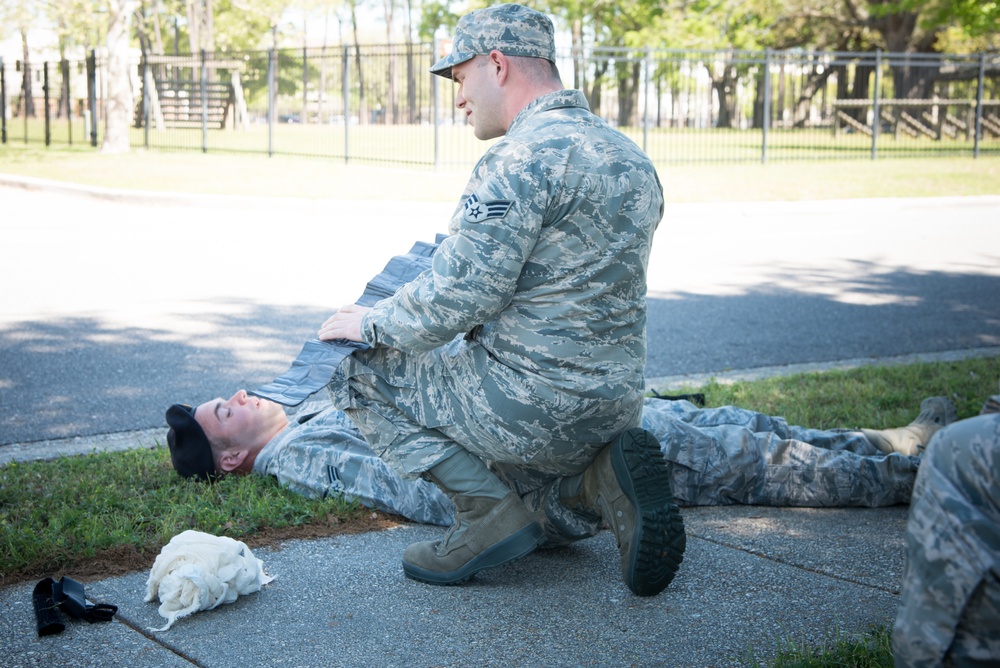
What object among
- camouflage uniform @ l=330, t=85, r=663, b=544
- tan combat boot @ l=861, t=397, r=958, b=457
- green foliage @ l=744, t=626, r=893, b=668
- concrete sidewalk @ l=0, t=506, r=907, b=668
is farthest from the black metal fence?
green foliage @ l=744, t=626, r=893, b=668

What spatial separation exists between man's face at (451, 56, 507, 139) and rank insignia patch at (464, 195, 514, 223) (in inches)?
15.0

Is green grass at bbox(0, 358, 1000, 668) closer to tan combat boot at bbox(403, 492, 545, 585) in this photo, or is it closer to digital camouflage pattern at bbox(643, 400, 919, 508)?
tan combat boot at bbox(403, 492, 545, 585)

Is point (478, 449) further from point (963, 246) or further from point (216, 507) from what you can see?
point (963, 246)

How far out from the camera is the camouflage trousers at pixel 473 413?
288 cm

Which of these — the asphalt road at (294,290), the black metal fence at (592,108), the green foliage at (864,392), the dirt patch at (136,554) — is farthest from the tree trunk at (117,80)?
the dirt patch at (136,554)

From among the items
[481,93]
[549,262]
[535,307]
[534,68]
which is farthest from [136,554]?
[534,68]

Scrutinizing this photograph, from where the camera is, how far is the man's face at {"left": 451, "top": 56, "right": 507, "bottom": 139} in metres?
2.96

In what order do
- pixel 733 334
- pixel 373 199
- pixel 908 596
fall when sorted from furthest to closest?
1. pixel 373 199
2. pixel 733 334
3. pixel 908 596

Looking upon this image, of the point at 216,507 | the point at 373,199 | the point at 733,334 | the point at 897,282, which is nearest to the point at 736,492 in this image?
the point at 216,507

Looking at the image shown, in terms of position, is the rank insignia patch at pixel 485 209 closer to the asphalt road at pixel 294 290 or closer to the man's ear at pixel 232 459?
the man's ear at pixel 232 459

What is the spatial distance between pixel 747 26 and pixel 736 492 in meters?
39.5

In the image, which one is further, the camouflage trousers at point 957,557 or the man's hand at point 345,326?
the man's hand at point 345,326

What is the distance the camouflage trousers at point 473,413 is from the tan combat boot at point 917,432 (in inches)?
56.8

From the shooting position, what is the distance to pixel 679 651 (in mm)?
2691
